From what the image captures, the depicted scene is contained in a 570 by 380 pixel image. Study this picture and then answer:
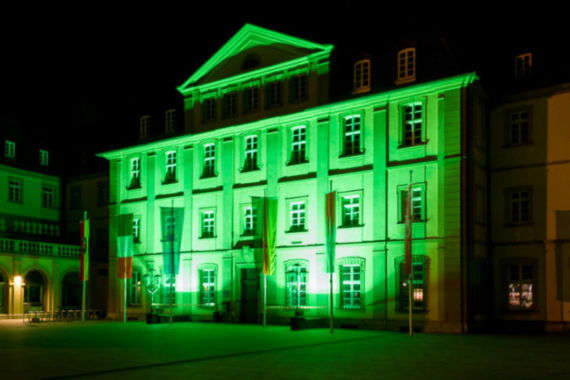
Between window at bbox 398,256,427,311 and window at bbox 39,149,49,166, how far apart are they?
30.9 m

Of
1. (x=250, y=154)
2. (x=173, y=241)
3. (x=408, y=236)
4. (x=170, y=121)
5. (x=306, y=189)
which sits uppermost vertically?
(x=170, y=121)

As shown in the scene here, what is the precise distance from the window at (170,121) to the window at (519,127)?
19.0 meters

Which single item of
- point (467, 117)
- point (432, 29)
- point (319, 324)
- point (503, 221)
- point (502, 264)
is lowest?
point (319, 324)

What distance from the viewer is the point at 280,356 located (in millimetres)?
17781

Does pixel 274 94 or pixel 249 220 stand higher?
pixel 274 94

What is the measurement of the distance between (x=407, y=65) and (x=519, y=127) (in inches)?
220

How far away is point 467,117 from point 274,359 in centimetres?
1537

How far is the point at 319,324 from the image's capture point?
1187 inches

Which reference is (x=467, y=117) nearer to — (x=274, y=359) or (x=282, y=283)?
(x=282, y=283)

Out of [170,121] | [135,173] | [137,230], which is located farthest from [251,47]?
[137,230]

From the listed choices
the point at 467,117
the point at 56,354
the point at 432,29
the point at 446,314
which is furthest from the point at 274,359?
the point at 432,29

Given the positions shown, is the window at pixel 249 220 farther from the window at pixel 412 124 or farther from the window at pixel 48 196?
the window at pixel 48 196

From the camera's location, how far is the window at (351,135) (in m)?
31.1

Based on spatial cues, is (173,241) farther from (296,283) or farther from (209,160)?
(296,283)
